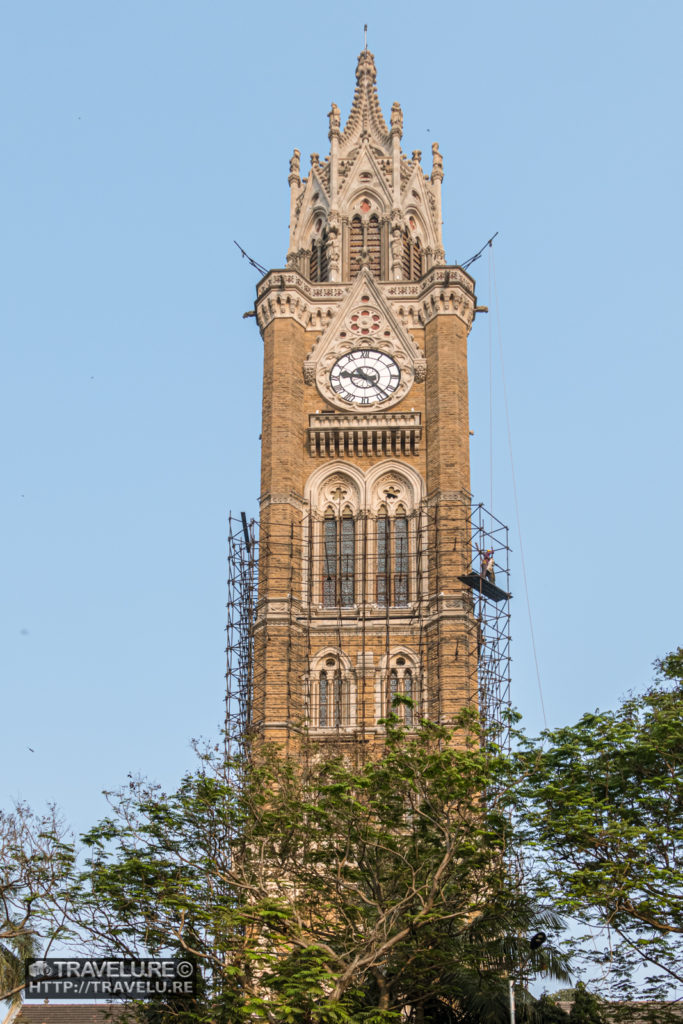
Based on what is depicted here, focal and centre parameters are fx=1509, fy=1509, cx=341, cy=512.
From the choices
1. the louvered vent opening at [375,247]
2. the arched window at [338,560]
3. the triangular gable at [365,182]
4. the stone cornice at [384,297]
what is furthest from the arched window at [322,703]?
the triangular gable at [365,182]

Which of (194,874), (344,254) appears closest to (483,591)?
(344,254)

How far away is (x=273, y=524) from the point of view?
56.8m

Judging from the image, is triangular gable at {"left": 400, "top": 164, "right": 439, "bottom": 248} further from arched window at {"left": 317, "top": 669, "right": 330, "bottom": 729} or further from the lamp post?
the lamp post

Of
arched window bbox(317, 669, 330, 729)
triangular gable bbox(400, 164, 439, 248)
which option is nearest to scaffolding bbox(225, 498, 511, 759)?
arched window bbox(317, 669, 330, 729)

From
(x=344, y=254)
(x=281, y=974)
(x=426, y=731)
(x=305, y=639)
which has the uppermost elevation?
(x=344, y=254)

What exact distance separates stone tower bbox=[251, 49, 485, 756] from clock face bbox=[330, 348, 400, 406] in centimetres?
7

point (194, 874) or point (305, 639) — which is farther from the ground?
point (305, 639)

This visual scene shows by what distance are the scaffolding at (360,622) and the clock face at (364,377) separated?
506cm

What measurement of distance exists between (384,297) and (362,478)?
27.4ft

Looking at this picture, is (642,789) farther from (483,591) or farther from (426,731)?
(483,591)

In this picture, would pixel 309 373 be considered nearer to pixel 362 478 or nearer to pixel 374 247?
pixel 362 478

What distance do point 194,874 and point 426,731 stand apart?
6570mm

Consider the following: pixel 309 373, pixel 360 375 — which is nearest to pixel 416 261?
pixel 360 375

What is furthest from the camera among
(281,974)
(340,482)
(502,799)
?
(340,482)
